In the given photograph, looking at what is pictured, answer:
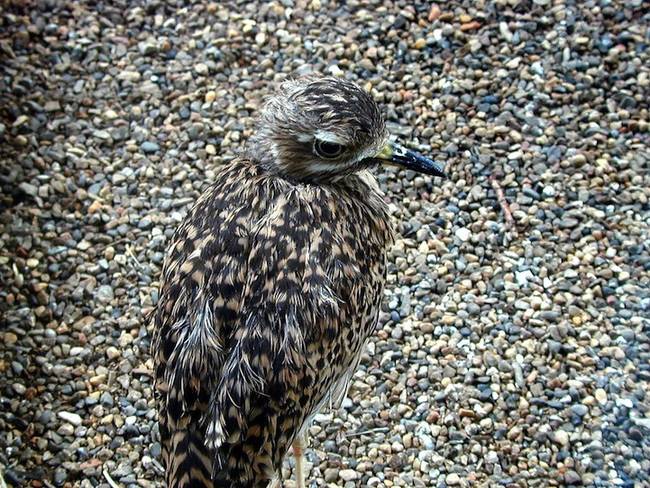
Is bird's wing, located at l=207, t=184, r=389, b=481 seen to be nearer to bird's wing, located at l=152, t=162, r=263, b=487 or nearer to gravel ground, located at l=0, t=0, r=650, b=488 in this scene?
bird's wing, located at l=152, t=162, r=263, b=487

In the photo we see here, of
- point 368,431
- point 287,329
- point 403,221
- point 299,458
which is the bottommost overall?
point 368,431

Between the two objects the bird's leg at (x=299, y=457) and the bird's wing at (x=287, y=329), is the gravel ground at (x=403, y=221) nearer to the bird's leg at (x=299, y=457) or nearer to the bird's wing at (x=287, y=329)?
the bird's leg at (x=299, y=457)

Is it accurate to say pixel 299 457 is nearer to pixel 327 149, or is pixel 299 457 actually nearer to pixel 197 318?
pixel 197 318

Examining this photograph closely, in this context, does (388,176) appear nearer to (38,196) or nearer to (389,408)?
(389,408)

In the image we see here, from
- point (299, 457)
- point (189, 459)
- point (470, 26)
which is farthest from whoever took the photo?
point (470, 26)

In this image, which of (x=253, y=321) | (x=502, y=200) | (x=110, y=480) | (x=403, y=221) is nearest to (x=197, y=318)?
(x=253, y=321)

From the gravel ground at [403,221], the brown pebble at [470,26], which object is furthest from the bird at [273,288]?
the brown pebble at [470,26]
